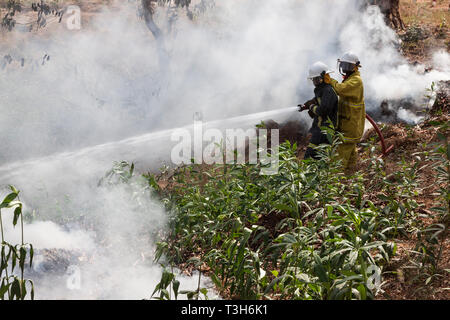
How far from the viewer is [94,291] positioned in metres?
3.47

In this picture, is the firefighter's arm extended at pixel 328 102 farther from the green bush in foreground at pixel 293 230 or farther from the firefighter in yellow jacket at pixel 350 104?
the green bush in foreground at pixel 293 230

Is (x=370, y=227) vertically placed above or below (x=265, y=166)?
below

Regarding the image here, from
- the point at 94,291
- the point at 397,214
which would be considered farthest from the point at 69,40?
the point at 397,214

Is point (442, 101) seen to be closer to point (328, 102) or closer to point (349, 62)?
point (349, 62)

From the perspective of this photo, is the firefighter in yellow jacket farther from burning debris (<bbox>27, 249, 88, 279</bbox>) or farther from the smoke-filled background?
burning debris (<bbox>27, 249, 88, 279</bbox>)

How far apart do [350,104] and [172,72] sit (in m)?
5.66

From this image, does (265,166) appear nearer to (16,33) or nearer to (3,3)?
(16,33)

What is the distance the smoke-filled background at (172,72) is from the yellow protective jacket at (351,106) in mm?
2553

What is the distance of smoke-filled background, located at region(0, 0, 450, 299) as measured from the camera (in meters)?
7.76

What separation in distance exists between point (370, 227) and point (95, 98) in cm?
739

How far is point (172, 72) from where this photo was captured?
943 cm

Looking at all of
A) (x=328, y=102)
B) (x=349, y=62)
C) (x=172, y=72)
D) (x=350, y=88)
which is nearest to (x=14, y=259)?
(x=328, y=102)

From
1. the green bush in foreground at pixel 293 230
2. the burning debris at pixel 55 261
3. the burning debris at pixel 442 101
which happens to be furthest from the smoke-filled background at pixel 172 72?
the green bush in foreground at pixel 293 230

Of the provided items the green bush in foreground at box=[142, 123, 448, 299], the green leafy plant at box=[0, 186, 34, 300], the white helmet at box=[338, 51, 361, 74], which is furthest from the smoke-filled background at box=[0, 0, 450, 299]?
the green leafy plant at box=[0, 186, 34, 300]
